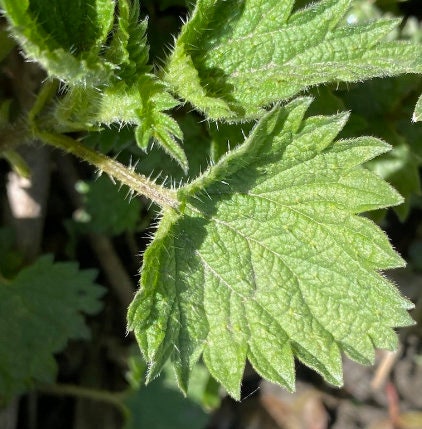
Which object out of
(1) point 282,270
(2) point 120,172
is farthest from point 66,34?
(1) point 282,270

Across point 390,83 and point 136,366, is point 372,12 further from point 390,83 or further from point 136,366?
point 136,366

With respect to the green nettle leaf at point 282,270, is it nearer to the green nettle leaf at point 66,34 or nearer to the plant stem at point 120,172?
the plant stem at point 120,172

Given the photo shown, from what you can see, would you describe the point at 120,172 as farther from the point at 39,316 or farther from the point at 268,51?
the point at 39,316

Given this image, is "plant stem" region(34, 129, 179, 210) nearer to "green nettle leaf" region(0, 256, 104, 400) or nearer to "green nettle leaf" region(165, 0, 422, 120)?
"green nettle leaf" region(165, 0, 422, 120)

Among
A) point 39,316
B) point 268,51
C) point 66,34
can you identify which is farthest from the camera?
point 39,316

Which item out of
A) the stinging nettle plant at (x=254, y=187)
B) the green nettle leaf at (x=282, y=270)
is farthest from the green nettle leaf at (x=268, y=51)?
the green nettle leaf at (x=282, y=270)

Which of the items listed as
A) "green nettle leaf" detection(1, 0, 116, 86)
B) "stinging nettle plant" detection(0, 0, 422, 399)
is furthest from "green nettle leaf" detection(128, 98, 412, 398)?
"green nettle leaf" detection(1, 0, 116, 86)
